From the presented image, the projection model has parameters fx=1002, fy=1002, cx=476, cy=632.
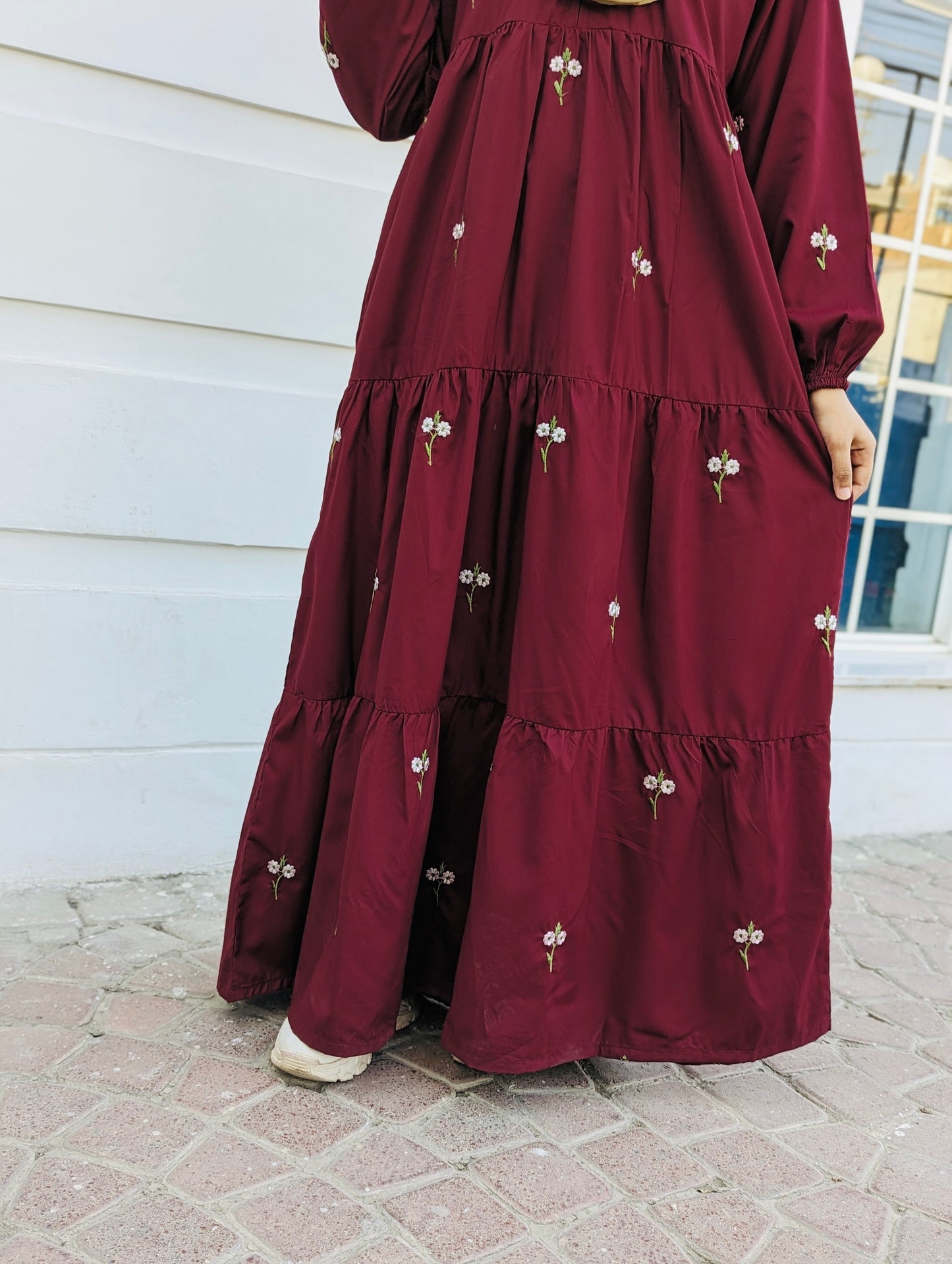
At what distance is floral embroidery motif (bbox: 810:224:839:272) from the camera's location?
1417mm

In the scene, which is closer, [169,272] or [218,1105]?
[218,1105]

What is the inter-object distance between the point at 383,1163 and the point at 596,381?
1.02 meters

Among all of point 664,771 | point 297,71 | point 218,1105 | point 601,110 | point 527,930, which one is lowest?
point 218,1105

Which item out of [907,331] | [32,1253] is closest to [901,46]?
[907,331]

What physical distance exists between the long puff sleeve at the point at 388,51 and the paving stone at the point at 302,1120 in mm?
1433

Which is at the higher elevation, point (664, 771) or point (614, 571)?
point (614, 571)

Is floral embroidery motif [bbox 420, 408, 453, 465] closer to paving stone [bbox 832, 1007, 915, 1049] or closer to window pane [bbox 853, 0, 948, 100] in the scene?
paving stone [bbox 832, 1007, 915, 1049]

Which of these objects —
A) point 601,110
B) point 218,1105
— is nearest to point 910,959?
point 218,1105

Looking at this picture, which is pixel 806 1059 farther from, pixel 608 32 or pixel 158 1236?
pixel 608 32

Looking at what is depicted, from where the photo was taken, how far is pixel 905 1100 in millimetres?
1513

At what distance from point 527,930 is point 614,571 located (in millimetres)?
488

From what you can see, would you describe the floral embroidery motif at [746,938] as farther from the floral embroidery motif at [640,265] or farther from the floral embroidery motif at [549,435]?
the floral embroidery motif at [640,265]

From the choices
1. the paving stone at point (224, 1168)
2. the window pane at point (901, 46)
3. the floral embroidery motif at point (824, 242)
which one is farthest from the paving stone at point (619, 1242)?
the window pane at point (901, 46)

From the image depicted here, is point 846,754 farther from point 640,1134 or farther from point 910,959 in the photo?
point 640,1134
